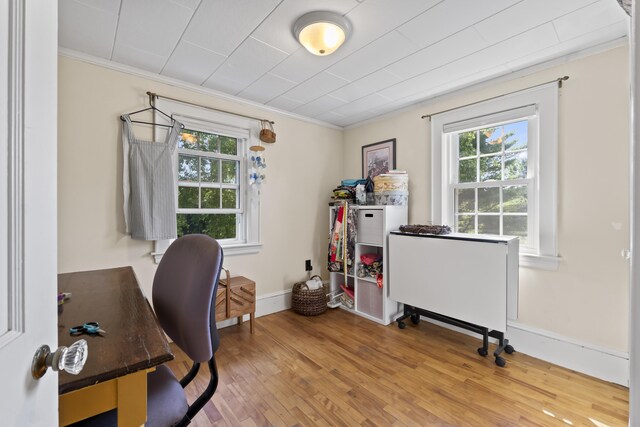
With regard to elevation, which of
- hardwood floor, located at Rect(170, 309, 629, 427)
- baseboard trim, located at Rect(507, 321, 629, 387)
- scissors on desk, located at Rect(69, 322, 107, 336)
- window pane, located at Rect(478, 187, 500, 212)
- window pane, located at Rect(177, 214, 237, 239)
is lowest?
hardwood floor, located at Rect(170, 309, 629, 427)

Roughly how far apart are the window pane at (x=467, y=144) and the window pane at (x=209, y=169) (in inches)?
98.1

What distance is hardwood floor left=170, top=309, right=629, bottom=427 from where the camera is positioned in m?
1.62

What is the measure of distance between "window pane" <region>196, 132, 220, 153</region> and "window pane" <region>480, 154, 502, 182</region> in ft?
8.65

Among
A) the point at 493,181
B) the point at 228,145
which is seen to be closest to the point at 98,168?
the point at 228,145

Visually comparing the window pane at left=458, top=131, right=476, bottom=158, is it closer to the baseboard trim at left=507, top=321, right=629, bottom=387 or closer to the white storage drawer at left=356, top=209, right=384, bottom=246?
the white storage drawer at left=356, top=209, right=384, bottom=246

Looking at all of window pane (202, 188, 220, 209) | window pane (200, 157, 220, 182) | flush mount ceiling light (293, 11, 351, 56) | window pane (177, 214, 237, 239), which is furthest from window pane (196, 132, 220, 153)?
flush mount ceiling light (293, 11, 351, 56)

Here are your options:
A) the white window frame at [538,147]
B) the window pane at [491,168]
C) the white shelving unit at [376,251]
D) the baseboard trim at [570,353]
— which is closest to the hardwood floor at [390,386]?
the baseboard trim at [570,353]

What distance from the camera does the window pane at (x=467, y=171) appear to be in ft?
9.07

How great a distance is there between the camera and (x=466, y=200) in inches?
111

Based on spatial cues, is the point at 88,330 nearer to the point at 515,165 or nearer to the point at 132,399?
the point at 132,399

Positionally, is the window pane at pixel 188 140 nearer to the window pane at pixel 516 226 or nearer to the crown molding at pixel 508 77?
the crown molding at pixel 508 77
